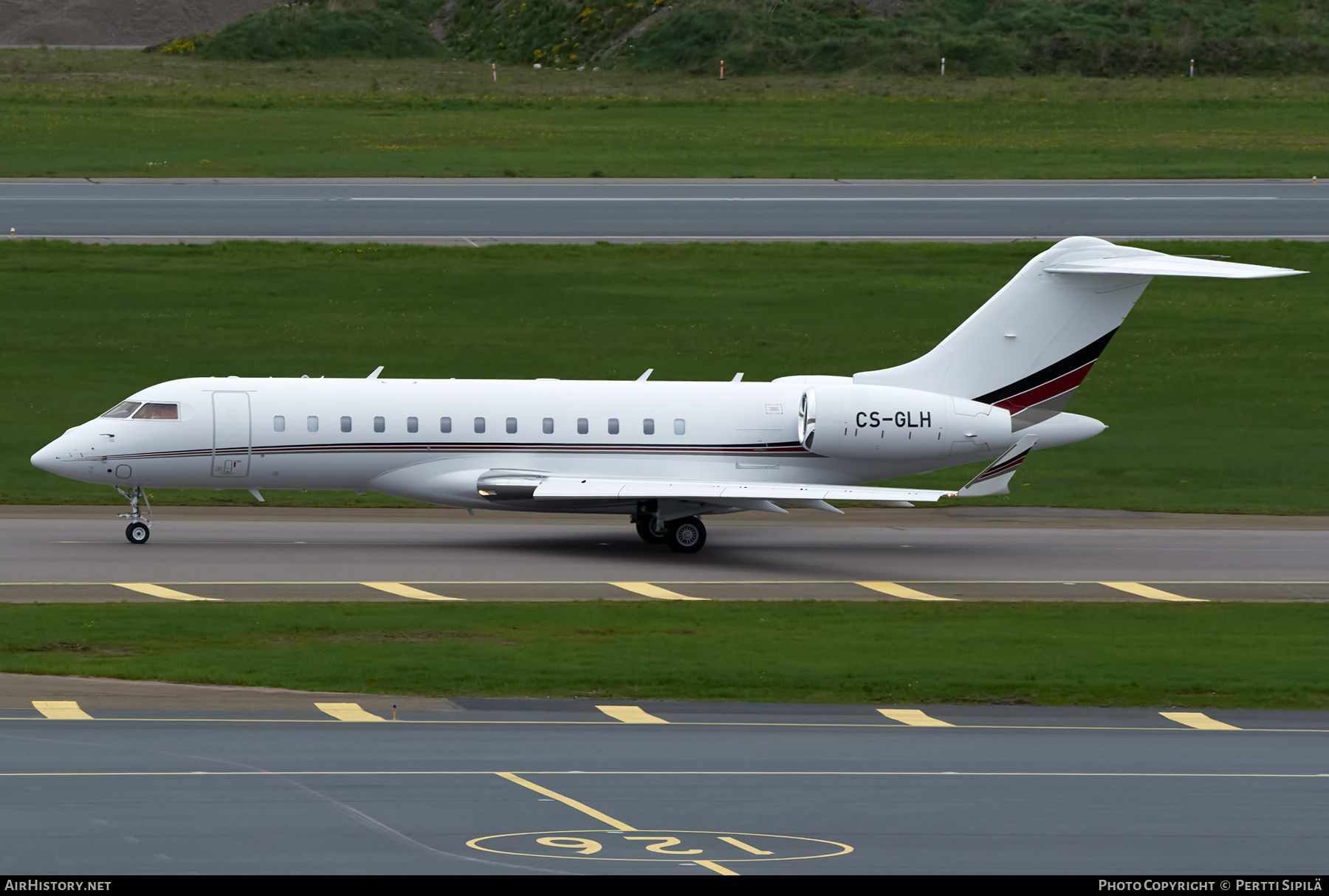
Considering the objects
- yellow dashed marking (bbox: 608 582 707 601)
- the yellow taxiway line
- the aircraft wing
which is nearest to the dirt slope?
the aircraft wing

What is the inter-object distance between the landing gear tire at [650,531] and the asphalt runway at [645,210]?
25.1 meters

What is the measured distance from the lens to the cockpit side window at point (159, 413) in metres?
34.0

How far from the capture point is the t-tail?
117ft

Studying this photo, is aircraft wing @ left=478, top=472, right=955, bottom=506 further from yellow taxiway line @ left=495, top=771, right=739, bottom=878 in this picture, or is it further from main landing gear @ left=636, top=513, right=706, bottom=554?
yellow taxiway line @ left=495, top=771, right=739, bottom=878

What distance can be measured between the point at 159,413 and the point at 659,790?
18390 mm

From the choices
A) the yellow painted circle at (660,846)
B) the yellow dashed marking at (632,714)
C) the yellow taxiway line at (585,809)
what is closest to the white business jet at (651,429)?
the yellow dashed marking at (632,714)

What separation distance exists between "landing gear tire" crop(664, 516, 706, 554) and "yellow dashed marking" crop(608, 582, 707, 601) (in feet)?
10.1

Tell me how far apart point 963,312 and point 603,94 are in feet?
140

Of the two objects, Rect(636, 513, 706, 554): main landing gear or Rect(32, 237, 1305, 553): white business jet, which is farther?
Rect(636, 513, 706, 554): main landing gear

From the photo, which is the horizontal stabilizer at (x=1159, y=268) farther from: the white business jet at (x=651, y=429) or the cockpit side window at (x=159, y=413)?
the cockpit side window at (x=159, y=413)

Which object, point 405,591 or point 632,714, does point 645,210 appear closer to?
point 405,591

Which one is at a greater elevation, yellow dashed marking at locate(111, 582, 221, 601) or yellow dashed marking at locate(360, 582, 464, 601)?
yellow dashed marking at locate(111, 582, 221, 601)

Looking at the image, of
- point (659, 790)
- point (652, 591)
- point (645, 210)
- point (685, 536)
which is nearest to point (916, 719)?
point (659, 790)
